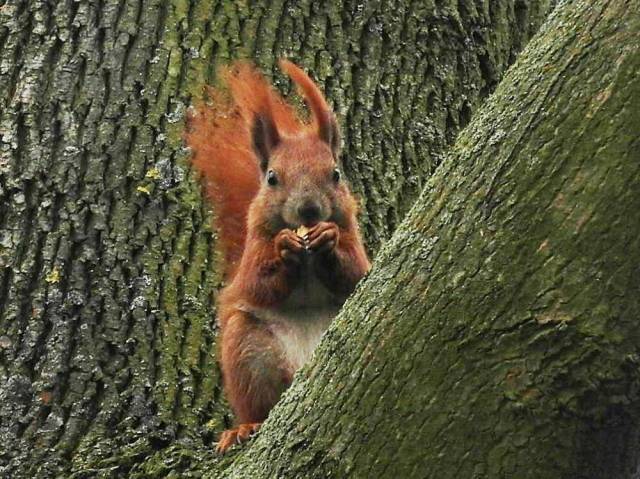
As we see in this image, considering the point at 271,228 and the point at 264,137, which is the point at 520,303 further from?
the point at 264,137

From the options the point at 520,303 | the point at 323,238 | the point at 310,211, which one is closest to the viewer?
the point at 520,303

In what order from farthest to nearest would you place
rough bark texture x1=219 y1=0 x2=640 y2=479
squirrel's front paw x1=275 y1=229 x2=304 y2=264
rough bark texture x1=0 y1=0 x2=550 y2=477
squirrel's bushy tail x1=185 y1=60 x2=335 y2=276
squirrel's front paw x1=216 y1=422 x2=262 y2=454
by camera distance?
squirrel's bushy tail x1=185 y1=60 x2=335 y2=276, squirrel's front paw x1=275 y1=229 x2=304 y2=264, rough bark texture x1=0 y1=0 x2=550 y2=477, squirrel's front paw x1=216 y1=422 x2=262 y2=454, rough bark texture x1=219 y1=0 x2=640 y2=479

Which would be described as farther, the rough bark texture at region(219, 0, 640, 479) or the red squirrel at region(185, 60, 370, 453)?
the red squirrel at region(185, 60, 370, 453)

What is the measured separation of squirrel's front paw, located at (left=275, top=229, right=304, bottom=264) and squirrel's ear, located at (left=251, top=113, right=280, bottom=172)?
0.29 metres

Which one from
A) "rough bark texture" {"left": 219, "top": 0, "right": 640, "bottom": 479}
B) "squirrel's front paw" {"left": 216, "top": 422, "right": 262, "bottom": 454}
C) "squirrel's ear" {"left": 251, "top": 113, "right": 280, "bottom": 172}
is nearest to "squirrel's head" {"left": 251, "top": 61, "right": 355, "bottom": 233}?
"squirrel's ear" {"left": 251, "top": 113, "right": 280, "bottom": 172}

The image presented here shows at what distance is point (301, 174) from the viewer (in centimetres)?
300

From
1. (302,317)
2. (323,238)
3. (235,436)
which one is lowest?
(235,436)

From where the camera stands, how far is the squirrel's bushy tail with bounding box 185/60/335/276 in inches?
119

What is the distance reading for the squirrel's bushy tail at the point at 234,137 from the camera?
302 cm

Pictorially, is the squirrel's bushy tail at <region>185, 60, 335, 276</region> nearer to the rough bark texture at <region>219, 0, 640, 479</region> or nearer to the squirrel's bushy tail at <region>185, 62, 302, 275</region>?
the squirrel's bushy tail at <region>185, 62, 302, 275</region>

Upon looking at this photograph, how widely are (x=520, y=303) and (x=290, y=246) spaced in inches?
46.5

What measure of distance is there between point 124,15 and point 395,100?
763 mm

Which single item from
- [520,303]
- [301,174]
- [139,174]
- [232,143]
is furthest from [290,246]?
[520,303]

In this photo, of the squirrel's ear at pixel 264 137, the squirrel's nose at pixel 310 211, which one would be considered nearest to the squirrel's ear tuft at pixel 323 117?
the squirrel's ear at pixel 264 137
